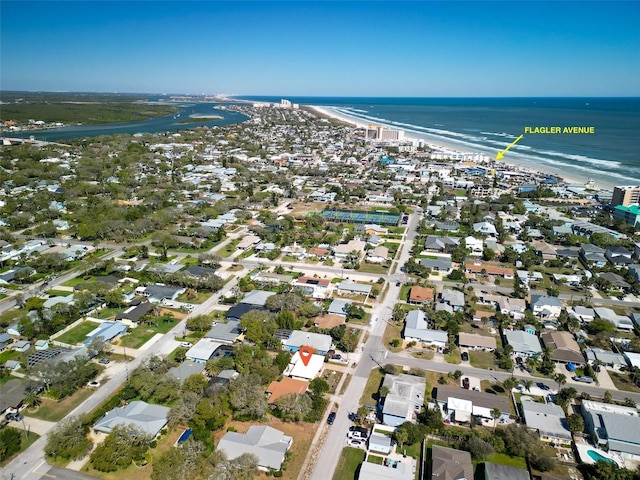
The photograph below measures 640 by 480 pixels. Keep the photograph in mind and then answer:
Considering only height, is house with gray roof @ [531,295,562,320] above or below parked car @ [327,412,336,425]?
above

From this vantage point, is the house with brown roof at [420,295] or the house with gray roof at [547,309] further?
the house with brown roof at [420,295]

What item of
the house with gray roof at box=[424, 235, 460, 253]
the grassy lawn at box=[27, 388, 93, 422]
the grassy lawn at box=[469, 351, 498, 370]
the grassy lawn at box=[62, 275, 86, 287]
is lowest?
the grassy lawn at box=[27, 388, 93, 422]

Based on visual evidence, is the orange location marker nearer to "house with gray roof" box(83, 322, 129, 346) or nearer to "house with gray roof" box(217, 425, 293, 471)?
"house with gray roof" box(217, 425, 293, 471)

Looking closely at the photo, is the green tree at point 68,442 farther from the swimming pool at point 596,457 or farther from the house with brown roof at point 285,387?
the swimming pool at point 596,457

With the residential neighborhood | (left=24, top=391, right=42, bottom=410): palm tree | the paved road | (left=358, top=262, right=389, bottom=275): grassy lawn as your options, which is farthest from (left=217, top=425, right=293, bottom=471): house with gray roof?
(left=358, top=262, right=389, bottom=275): grassy lawn

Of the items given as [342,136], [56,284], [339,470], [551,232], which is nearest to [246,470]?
[339,470]

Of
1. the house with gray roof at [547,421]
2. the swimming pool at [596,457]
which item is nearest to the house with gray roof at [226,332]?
the house with gray roof at [547,421]

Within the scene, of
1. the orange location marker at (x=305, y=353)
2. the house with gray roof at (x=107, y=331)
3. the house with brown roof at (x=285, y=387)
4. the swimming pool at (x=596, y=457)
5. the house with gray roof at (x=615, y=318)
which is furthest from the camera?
the house with gray roof at (x=615, y=318)
